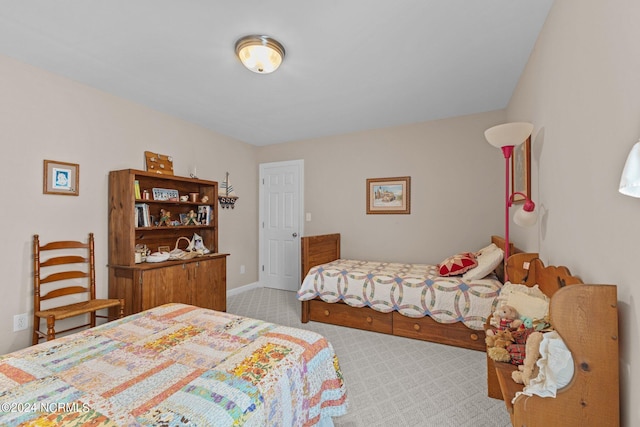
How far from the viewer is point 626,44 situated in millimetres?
918

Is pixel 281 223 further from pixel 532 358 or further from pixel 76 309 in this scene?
pixel 532 358

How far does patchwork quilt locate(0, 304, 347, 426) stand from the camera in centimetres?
87

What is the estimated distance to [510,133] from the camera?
187cm

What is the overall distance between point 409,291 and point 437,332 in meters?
0.45

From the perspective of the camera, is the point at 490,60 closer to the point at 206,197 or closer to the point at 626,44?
the point at 626,44

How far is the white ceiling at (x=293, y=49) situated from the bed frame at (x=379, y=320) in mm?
1561

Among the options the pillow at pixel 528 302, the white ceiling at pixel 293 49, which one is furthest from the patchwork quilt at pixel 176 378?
the white ceiling at pixel 293 49

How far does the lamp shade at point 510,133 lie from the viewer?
1.83 m

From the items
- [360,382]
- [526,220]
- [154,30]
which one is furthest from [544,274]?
[154,30]

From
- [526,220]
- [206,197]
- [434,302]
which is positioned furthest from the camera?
[206,197]

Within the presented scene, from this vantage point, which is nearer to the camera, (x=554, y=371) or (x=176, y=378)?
(x=554, y=371)

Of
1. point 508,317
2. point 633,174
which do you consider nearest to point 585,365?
point 508,317

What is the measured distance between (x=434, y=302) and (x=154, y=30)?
304 centimetres

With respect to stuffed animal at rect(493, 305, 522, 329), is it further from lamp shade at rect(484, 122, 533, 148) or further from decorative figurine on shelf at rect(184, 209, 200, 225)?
decorative figurine on shelf at rect(184, 209, 200, 225)
